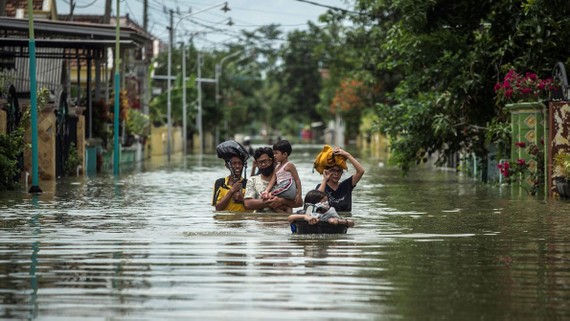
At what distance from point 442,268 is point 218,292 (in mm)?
2814

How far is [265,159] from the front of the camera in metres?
20.8

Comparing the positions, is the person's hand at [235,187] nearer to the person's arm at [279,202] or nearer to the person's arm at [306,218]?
the person's arm at [279,202]

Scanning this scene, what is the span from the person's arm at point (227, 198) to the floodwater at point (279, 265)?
22 cm

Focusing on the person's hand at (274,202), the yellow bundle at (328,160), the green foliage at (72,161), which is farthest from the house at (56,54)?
the yellow bundle at (328,160)

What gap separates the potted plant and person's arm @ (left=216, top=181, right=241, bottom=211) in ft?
26.3

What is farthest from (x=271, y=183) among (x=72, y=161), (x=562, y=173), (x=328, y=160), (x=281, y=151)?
(x=72, y=161)

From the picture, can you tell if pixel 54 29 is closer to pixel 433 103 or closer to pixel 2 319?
Result: pixel 433 103

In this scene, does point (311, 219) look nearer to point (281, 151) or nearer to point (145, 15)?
point (281, 151)

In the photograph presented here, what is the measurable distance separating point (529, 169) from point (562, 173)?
253 cm

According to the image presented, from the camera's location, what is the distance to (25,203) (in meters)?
26.2

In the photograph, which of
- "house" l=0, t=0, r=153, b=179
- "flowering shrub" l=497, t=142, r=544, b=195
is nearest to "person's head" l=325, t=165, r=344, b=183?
"flowering shrub" l=497, t=142, r=544, b=195

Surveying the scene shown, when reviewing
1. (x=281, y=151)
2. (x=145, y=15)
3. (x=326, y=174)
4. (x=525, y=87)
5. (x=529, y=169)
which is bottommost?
(x=529, y=169)

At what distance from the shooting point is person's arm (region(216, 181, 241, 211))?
21.0 meters

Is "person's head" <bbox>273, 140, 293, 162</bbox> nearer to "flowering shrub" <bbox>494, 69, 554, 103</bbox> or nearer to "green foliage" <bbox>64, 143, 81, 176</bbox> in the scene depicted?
"flowering shrub" <bbox>494, 69, 554, 103</bbox>
